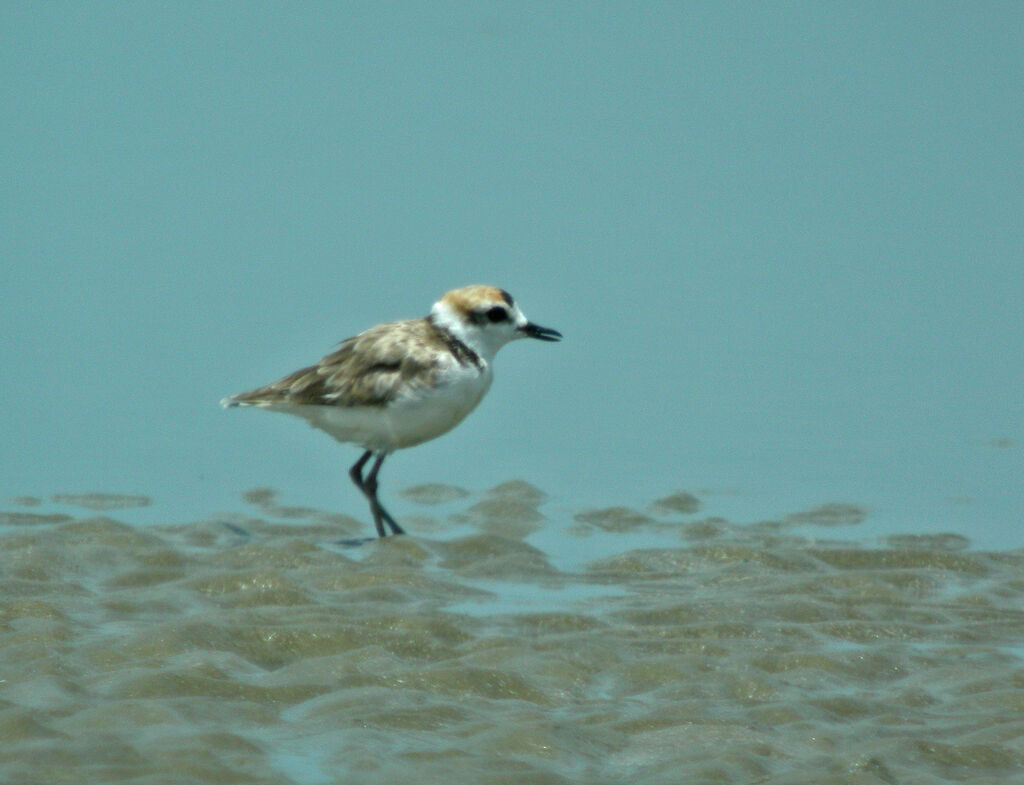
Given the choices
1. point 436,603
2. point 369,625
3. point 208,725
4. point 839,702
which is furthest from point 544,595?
point 208,725

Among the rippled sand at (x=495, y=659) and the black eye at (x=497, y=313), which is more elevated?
the black eye at (x=497, y=313)

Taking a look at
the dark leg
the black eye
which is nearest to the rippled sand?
the dark leg

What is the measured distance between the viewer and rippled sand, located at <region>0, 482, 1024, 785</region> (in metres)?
5.07

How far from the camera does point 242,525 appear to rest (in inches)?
377

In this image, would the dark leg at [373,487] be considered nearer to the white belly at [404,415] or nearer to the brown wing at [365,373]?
the white belly at [404,415]

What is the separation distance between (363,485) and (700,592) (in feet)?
10.3

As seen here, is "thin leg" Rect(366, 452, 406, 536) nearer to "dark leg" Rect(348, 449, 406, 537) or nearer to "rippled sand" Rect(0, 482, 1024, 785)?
"dark leg" Rect(348, 449, 406, 537)

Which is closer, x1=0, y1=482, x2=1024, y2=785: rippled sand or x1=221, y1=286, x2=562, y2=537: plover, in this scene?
x1=0, y1=482, x2=1024, y2=785: rippled sand

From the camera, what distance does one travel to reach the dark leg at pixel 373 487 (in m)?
9.70

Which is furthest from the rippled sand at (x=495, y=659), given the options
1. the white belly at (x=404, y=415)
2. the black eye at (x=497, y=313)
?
the black eye at (x=497, y=313)

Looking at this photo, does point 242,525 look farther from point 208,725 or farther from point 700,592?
point 208,725

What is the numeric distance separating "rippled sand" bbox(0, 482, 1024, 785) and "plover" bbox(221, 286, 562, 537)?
35.3 inches

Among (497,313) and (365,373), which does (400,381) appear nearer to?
(365,373)

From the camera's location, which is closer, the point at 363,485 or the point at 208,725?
the point at 208,725
